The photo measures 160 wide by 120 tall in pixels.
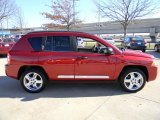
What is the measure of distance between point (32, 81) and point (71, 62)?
4.07 feet

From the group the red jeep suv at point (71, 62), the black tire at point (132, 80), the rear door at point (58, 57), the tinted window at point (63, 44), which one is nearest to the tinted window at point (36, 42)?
the red jeep suv at point (71, 62)

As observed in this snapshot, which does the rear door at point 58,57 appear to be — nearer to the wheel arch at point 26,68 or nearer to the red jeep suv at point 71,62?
the red jeep suv at point 71,62

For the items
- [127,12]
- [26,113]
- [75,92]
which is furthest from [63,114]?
[127,12]

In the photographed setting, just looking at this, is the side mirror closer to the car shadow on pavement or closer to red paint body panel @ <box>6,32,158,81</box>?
red paint body panel @ <box>6,32,158,81</box>

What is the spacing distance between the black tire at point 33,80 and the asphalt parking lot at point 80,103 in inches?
7.0

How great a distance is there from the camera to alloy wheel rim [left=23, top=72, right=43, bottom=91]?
6.11 metres

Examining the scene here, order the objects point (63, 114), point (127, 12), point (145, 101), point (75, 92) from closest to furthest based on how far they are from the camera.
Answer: point (63, 114)
point (145, 101)
point (75, 92)
point (127, 12)

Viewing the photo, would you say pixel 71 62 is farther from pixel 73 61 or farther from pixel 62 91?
pixel 62 91

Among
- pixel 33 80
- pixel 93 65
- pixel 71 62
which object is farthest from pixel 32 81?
pixel 93 65

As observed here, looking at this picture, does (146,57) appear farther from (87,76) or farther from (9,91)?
(9,91)

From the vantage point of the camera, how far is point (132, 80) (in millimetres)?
6129

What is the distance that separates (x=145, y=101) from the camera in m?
5.40

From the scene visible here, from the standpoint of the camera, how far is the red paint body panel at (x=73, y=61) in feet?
19.5

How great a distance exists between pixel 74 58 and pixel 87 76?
63 cm
